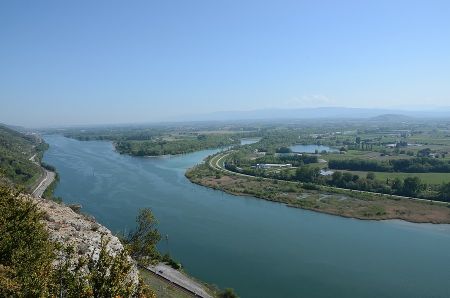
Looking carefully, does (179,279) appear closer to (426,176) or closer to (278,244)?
(278,244)

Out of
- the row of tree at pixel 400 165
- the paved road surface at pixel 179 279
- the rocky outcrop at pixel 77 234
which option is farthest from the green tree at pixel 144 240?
the row of tree at pixel 400 165

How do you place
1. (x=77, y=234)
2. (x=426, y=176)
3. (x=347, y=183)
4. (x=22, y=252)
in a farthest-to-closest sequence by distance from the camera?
(x=426, y=176) < (x=347, y=183) < (x=77, y=234) < (x=22, y=252)

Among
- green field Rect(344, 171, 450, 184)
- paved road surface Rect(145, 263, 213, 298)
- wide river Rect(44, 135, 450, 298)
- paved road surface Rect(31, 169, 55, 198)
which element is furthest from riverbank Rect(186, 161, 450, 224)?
paved road surface Rect(145, 263, 213, 298)

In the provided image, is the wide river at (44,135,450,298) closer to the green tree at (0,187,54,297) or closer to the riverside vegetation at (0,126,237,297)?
the riverside vegetation at (0,126,237,297)

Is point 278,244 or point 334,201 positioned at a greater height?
point 278,244

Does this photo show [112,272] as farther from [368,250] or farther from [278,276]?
[368,250]

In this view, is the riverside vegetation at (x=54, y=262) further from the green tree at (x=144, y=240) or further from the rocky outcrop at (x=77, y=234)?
the green tree at (x=144, y=240)

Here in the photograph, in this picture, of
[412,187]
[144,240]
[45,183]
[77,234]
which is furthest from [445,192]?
[45,183]
